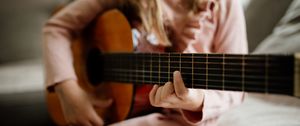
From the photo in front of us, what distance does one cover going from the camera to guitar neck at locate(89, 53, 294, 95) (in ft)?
1.79

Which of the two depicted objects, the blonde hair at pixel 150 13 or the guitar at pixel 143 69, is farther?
the blonde hair at pixel 150 13

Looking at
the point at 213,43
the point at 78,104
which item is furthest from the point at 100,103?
the point at 213,43

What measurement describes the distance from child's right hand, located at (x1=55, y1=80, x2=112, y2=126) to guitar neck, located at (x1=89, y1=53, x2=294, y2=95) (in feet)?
0.36

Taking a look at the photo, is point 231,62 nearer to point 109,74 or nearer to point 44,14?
point 109,74

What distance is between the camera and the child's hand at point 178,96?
2.21 ft

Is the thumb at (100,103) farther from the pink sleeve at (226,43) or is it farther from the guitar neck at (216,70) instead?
the pink sleeve at (226,43)

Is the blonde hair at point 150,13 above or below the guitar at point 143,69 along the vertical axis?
above

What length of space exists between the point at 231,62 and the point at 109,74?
0.41 m

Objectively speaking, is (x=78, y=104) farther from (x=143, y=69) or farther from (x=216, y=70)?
(x=216, y=70)

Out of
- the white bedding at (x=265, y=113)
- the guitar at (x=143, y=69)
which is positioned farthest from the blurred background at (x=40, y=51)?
the guitar at (x=143, y=69)

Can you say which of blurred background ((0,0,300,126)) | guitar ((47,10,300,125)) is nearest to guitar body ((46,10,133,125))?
guitar ((47,10,300,125))

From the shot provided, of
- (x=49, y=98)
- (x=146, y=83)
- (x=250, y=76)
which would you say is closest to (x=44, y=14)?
(x=49, y=98)

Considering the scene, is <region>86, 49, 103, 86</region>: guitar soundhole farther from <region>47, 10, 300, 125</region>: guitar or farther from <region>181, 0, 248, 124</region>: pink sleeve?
<region>181, 0, 248, 124</region>: pink sleeve

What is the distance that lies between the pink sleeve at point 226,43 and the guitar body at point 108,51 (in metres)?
0.19
